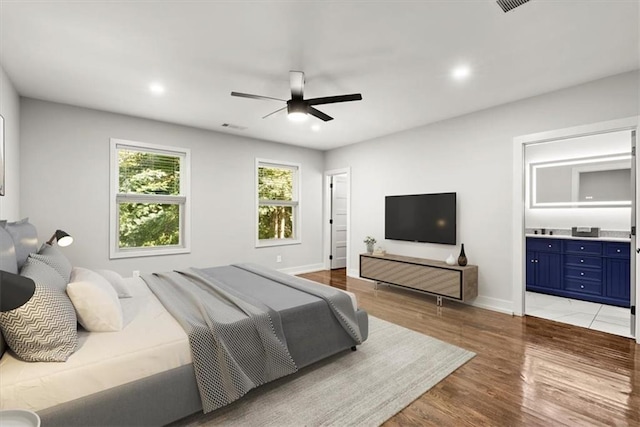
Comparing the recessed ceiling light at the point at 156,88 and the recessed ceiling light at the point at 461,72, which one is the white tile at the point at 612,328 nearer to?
the recessed ceiling light at the point at 461,72

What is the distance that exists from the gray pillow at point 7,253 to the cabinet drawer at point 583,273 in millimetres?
6110

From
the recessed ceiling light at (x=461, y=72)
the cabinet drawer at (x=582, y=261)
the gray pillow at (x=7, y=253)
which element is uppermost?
the recessed ceiling light at (x=461, y=72)

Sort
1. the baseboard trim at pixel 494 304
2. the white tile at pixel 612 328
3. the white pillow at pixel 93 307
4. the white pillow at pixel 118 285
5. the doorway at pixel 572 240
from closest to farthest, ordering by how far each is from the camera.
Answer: the white pillow at pixel 93 307 < the white pillow at pixel 118 285 < the white tile at pixel 612 328 < the doorway at pixel 572 240 < the baseboard trim at pixel 494 304

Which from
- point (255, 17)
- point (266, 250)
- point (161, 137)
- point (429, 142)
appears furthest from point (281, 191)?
point (255, 17)

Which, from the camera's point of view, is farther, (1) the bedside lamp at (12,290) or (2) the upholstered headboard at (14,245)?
(2) the upholstered headboard at (14,245)

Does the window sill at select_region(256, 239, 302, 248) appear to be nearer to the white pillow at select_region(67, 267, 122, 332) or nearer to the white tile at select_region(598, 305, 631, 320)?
the white pillow at select_region(67, 267, 122, 332)

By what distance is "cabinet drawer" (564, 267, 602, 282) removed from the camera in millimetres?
4242

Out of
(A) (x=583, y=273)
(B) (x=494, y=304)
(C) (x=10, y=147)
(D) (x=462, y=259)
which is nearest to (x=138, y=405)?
(C) (x=10, y=147)

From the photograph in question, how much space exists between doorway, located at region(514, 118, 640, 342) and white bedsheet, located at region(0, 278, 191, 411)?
386cm

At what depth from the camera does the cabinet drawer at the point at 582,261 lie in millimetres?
4258

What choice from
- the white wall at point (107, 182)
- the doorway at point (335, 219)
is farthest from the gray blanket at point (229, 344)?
the doorway at point (335, 219)

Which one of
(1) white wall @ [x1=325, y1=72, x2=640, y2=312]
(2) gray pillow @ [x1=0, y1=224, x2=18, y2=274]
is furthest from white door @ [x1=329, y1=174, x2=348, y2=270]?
(2) gray pillow @ [x1=0, y1=224, x2=18, y2=274]

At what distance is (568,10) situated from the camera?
2.09 m

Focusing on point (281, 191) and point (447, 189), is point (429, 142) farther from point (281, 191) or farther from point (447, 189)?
point (281, 191)
